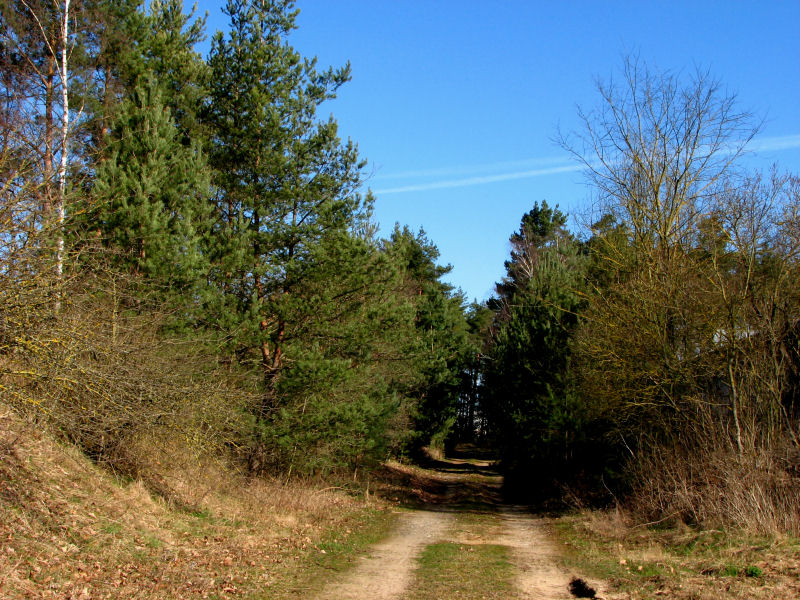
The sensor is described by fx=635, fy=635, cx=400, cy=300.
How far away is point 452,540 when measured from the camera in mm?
14117

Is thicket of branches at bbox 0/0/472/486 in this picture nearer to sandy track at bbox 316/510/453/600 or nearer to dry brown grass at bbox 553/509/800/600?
sandy track at bbox 316/510/453/600

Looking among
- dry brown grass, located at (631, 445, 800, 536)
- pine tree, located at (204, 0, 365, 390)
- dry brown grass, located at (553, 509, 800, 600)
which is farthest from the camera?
pine tree, located at (204, 0, 365, 390)

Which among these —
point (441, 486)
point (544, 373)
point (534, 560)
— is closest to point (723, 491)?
point (534, 560)

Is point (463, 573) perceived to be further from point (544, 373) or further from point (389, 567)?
point (544, 373)

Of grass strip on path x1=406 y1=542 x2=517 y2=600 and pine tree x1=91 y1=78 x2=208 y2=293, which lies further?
pine tree x1=91 y1=78 x2=208 y2=293

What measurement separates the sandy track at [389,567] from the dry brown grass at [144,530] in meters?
0.65

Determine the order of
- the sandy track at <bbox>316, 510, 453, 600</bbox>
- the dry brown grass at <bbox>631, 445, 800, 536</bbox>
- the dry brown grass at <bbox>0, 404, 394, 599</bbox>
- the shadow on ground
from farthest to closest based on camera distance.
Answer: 1. the shadow on ground
2. the dry brown grass at <bbox>631, 445, 800, 536</bbox>
3. the sandy track at <bbox>316, 510, 453, 600</bbox>
4. the dry brown grass at <bbox>0, 404, 394, 599</bbox>

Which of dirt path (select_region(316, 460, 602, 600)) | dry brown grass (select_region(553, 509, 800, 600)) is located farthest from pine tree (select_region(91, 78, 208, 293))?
dry brown grass (select_region(553, 509, 800, 600))

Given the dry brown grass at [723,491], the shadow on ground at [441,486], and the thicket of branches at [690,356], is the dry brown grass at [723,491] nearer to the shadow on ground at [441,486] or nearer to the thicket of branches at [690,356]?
the thicket of branches at [690,356]

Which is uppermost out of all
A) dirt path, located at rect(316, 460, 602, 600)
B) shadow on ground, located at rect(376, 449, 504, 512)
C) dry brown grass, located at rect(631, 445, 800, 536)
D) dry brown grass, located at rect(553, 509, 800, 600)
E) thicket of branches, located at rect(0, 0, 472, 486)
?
thicket of branches, located at rect(0, 0, 472, 486)

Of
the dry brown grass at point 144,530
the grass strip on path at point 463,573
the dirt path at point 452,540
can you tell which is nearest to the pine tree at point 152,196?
the dry brown grass at point 144,530

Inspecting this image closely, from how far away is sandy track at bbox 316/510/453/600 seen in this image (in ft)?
28.2

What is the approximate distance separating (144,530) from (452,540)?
6917 millimetres

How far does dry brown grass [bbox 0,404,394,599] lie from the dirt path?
0.94 meters
